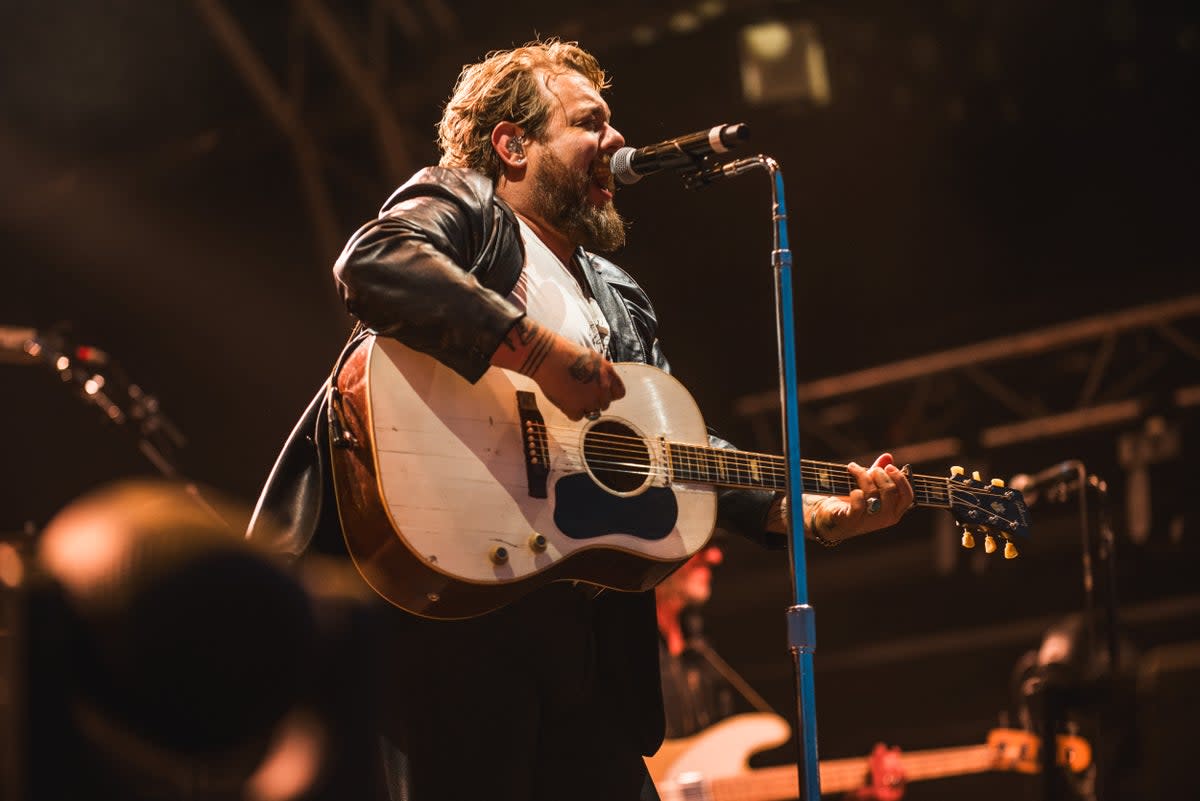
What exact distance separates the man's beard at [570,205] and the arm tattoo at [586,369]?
58cm

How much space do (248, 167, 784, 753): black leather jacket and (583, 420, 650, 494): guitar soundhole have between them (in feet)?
0.86

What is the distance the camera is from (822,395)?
911 cm

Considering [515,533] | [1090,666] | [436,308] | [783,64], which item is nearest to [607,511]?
[515,533]

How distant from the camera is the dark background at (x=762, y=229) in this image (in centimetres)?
738

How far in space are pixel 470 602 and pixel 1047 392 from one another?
7031mm

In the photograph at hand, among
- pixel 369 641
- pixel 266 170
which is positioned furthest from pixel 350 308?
pixel 266 170

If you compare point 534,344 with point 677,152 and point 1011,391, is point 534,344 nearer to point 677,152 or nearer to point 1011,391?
point 677,152

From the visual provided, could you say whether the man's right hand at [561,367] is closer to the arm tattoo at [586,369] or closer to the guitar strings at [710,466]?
the arm tattoo at [586,369]

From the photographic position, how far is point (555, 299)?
10.5ft

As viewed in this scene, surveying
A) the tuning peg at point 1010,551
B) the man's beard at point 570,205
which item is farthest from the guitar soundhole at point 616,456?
the tuning peg at point 1010,551

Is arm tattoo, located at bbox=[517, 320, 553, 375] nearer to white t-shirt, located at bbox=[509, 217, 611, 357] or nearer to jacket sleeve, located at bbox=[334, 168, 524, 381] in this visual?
jacket sleeve, located at bbox=[334, 168, 524, 381]

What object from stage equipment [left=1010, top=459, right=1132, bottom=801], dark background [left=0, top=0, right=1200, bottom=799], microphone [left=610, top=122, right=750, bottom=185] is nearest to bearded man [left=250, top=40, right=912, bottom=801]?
microphone [left=610, top=122, right=750, bottom=185]

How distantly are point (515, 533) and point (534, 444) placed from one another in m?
0.22

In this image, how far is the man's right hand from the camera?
2.79 meters
